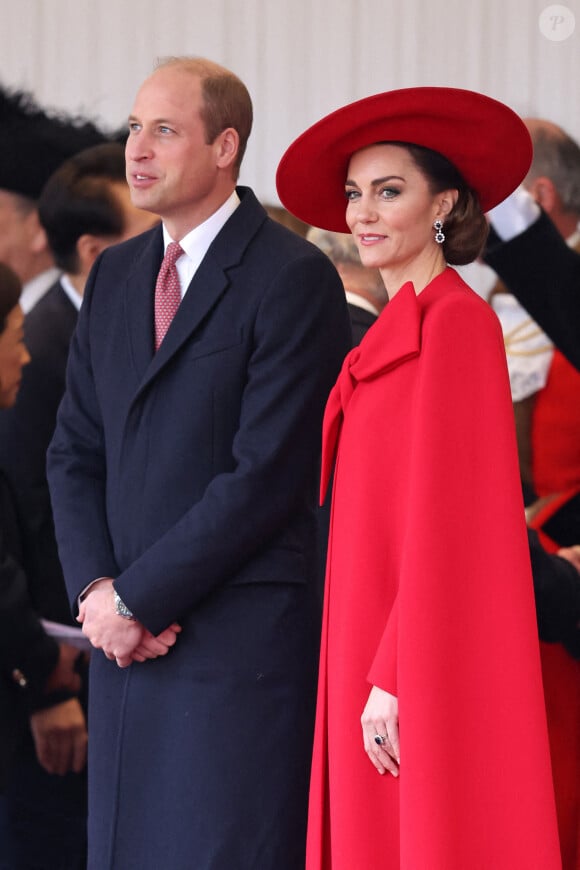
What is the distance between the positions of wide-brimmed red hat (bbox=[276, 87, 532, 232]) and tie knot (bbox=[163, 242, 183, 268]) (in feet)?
0.86

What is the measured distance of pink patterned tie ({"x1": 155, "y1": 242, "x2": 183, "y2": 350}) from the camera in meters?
2.26

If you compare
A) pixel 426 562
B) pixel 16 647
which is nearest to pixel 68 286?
pixel 16 647

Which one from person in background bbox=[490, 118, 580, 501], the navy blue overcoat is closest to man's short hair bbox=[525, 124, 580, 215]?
person in background bbox=[490, 118, 580, 501]

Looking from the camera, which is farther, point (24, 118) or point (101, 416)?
point (24, 118)

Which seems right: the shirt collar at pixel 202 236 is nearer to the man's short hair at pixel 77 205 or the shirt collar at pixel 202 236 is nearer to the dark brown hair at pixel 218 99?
the dark brown hair at pixel 218 99

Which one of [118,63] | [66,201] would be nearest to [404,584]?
[66,201]

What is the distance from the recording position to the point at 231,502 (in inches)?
81.6

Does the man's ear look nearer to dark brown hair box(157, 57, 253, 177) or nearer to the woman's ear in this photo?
dark brown hair box(157, 57, 253, 177)

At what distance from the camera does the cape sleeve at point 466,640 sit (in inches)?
72.1

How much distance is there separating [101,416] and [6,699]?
50.8 inches

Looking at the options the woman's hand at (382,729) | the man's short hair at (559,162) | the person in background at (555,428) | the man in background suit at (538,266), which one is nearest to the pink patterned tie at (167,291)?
the woman's hand at (382,729)

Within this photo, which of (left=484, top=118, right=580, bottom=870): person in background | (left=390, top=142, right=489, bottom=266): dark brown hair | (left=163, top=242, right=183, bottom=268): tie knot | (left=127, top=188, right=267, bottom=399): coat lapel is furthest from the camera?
(left=484, top=118, right=580, bottom=870): person in background

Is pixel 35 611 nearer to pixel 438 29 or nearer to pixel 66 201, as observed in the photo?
pixel 66 201

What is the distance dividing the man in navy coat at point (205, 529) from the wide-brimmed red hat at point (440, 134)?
0.65ft
